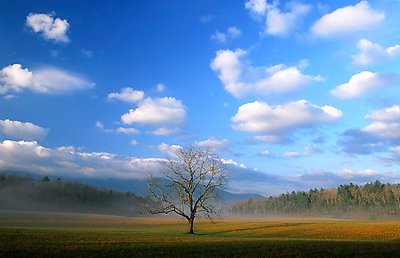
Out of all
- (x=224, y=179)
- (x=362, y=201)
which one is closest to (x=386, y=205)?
(x=362, y=201)

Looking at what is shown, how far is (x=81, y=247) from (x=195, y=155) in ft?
120

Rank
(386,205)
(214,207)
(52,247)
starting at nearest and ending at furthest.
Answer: (52,247) → (214,207) → (386,205)

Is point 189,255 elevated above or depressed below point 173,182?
below

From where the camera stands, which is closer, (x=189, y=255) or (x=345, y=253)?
(x=189, y=255)

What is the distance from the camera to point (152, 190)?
6400 centimetres

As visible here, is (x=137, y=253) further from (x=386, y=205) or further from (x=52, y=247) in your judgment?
(x=386, y=205)

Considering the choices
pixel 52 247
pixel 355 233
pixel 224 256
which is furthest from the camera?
pixel 355 233

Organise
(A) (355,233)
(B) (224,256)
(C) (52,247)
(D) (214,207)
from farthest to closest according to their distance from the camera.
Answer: (D) (214,207) < (A) (355,233) < (C) (52,247) < (B) (224,256)

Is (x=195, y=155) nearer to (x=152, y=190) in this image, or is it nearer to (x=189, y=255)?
(x=152, y=190)

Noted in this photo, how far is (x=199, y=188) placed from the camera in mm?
64562

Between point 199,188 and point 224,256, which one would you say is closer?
point 224,256

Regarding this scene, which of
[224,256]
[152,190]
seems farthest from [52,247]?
[152,190]

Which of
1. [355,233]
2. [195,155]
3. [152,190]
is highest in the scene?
[195,155]

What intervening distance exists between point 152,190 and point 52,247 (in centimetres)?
3686
